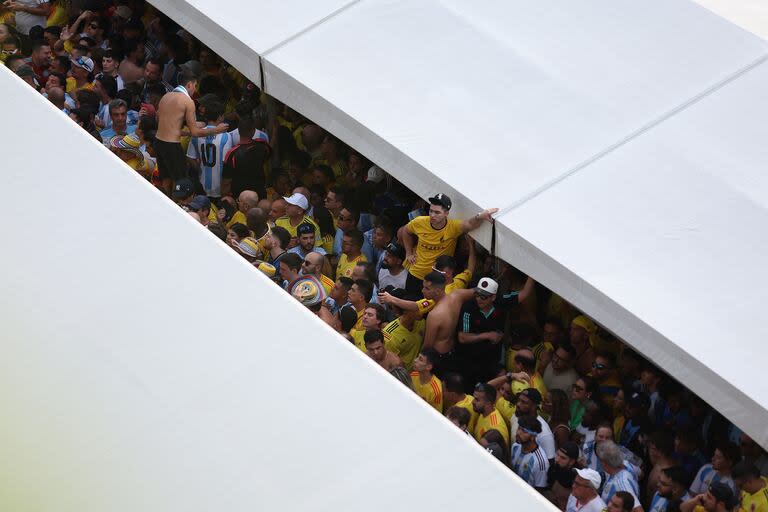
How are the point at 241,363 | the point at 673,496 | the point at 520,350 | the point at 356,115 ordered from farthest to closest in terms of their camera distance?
the point at 356,115
the point at 520,350
the point at 673,496
the point at 241,363

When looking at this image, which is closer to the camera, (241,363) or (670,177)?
(241,363)

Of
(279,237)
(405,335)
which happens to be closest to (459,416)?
(405,335)

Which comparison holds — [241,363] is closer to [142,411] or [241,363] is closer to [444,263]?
[142,411]

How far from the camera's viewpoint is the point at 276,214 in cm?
738

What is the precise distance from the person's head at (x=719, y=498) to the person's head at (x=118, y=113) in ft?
15.4

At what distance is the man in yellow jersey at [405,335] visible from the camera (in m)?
6.54

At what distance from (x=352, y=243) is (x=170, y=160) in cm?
163

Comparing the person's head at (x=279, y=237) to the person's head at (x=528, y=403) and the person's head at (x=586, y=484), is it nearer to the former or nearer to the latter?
the person's head at (x=528, y=403)

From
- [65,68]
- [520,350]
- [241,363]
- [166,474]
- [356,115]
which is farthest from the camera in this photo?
[65,68]

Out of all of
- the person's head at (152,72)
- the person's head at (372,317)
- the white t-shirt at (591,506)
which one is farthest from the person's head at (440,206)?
the person's head at (152,72)

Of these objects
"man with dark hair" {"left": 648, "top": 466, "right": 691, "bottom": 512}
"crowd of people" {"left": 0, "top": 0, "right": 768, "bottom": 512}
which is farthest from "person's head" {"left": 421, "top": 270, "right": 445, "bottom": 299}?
"man with dark hair" {"left": 648, "top": 466, "right": 691, "bottom": 512}

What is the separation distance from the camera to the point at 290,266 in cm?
672

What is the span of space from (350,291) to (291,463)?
2152mm

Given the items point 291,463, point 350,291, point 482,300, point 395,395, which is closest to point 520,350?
point 482,300
